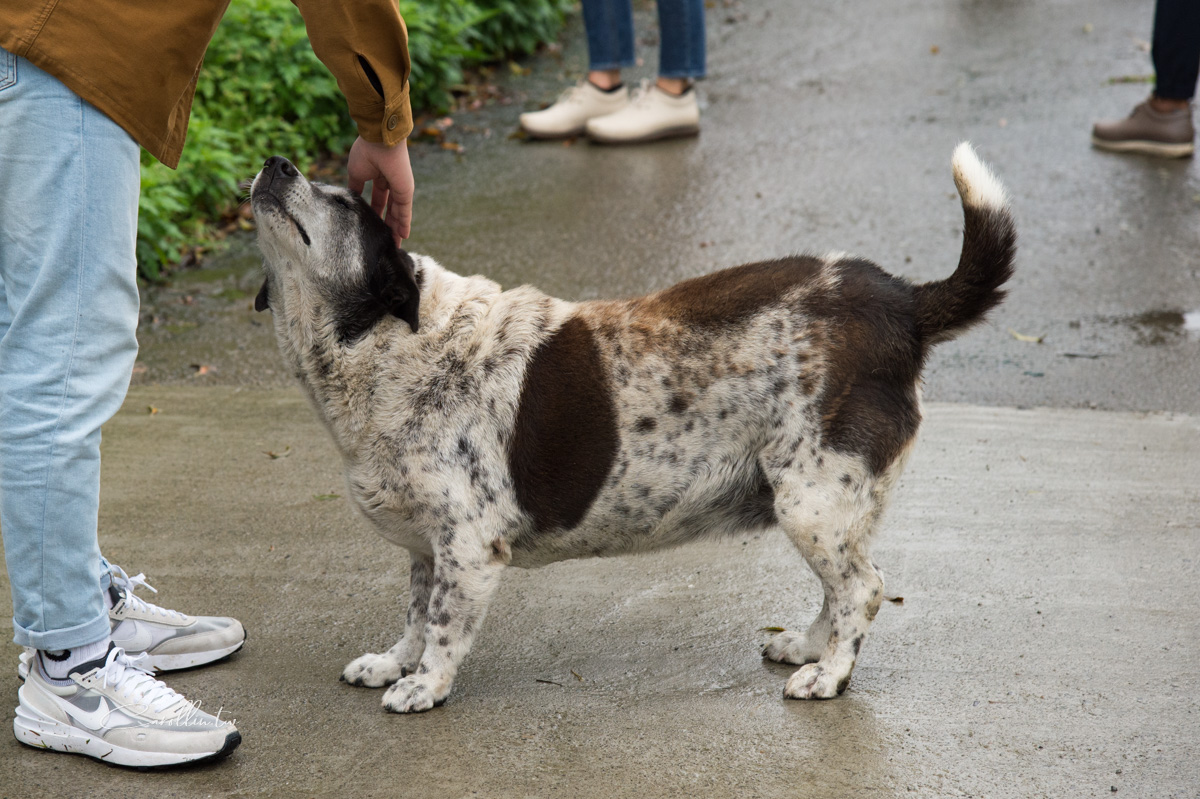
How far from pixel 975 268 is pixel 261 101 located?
5.73m

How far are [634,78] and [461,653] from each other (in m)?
6.70

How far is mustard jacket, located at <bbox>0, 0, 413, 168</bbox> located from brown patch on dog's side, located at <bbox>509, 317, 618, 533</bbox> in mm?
788

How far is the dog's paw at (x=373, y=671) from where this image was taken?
10.3 feet

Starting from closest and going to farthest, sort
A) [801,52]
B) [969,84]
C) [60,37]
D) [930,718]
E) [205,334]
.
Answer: [60,37] → [930,718] → [205,334] → [969,84] → [801,52]

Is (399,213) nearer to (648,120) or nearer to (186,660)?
(186,660)

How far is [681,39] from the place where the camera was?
24.7 feet

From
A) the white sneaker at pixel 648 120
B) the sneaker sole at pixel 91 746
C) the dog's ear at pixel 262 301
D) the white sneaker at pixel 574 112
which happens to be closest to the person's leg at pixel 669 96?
the white sneaker at pixel 648 120

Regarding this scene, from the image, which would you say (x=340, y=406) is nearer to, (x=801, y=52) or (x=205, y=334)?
(x=205, y=334)

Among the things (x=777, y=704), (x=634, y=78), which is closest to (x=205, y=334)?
(x=777, y=704)

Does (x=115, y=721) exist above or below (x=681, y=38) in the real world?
below

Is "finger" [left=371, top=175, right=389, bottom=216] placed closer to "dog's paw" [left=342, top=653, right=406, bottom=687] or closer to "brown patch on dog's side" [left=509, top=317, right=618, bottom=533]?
"brown patch on dog's side" [left=509, top=317, right=618, bottom=533]

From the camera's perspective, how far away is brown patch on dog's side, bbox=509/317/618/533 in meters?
3.10

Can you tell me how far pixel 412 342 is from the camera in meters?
3.18

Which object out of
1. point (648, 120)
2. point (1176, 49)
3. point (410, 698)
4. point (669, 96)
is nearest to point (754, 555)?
point (410, 698)
